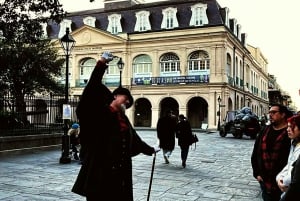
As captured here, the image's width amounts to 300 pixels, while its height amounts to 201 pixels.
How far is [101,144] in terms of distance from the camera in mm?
3654

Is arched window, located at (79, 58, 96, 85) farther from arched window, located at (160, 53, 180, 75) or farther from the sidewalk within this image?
the sidewalk

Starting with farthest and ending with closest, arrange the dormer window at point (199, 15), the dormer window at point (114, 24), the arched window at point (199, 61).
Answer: the dormer window at point (114, 24)
the dormer window at point (199, 15)
the arched window at point (199, 61)

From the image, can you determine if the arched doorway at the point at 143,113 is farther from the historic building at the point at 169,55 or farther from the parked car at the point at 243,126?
the parked car at the point at 243,126

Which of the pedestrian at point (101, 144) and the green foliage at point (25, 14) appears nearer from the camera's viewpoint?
the pedestrian at point (101, 144)

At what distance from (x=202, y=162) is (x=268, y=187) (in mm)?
8171

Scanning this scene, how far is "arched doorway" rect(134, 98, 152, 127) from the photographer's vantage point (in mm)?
45656

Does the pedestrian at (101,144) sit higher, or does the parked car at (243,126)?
the pedestrian at (101,144)

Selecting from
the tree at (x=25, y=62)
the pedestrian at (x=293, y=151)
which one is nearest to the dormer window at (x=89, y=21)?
the tree at (x=25, y=62)

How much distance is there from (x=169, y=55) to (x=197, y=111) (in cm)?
723

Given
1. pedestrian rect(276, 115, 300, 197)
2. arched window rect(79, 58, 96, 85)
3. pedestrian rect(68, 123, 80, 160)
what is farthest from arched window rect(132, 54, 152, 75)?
pedestrian rect(276, 115, 300, 197)

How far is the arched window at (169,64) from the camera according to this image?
41.4 meters

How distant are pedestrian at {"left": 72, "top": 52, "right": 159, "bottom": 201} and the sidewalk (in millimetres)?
3377

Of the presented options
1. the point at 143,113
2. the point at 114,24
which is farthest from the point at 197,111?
the point at 114,24

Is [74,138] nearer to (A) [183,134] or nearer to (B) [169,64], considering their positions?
(A) [183,134]
